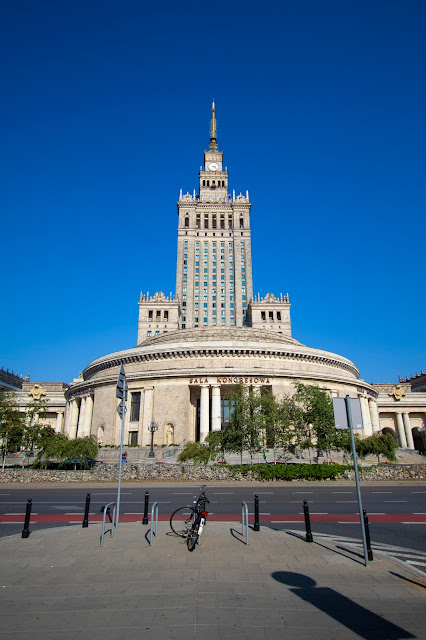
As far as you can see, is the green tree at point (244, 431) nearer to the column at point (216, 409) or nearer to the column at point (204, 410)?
the column at point (216, 409)

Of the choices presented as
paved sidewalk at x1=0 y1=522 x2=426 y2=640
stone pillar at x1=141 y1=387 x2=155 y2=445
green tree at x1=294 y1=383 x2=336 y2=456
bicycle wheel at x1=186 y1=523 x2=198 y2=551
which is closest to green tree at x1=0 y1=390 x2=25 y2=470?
stone pillar at x1=141 y1=387 x2=155 y2=445

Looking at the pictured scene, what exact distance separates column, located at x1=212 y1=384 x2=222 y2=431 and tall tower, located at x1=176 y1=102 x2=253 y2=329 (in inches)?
2099

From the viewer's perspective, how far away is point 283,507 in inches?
615

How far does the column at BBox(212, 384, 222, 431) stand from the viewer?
4331 cm

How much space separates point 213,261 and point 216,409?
68471mm

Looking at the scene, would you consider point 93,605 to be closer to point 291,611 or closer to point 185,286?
point 291,611

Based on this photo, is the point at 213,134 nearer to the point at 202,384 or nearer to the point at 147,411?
the point at 202,384

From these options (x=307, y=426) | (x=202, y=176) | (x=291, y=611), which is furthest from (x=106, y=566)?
(x=202, y=176)

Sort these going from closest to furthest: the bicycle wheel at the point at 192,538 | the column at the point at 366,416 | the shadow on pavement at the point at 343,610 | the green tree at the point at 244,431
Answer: the shadow on pavement at the point at 343,610 → the bicycle wheel at the point at 192,538 → the green tree at the point at 244,431 → the column at the point at 366,416

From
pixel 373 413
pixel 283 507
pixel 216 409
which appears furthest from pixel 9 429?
pixel 373 413

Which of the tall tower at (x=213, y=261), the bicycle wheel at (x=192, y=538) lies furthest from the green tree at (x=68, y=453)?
the tall tower at (x=213, y=261)

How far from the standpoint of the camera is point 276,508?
15391mm

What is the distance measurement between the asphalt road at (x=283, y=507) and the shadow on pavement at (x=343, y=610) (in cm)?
442

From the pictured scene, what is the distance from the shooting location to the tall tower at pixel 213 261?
101 metres
